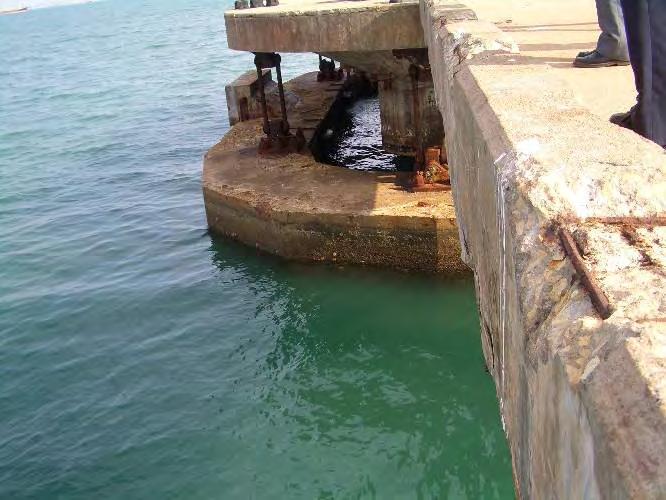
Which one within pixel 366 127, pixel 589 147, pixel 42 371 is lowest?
pixel 42 371

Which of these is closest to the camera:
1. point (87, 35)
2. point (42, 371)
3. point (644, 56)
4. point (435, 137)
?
point (644, 56)

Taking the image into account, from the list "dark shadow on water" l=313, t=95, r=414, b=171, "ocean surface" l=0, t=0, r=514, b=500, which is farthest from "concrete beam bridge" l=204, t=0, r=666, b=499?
"dark shadow on water" l=313, t=95, r=414, b=171

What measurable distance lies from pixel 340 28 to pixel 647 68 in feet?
19.8

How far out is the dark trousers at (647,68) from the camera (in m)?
2.81

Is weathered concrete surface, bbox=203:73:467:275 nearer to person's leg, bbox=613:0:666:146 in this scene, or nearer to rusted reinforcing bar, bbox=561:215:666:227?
person's leg, bbox=613:0:666:146

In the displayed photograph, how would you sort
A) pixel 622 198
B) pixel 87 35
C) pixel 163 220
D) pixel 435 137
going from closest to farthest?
pixel 622 198 → pixel 435 137 → pixel 163 220 → pixel 87 35

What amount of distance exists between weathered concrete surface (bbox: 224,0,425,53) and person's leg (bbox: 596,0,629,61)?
3833mm

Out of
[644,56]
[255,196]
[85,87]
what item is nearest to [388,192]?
[255,196]

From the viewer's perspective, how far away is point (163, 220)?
1246 cm

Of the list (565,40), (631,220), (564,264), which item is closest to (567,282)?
(564,264)

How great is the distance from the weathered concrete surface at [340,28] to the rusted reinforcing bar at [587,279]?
704cm

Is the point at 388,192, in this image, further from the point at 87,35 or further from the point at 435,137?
the point at 87,35

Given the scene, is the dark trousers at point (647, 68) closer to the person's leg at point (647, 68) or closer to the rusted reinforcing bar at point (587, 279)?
the person's leg at point (647, 68)

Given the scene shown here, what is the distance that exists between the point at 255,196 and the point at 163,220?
345 cm
